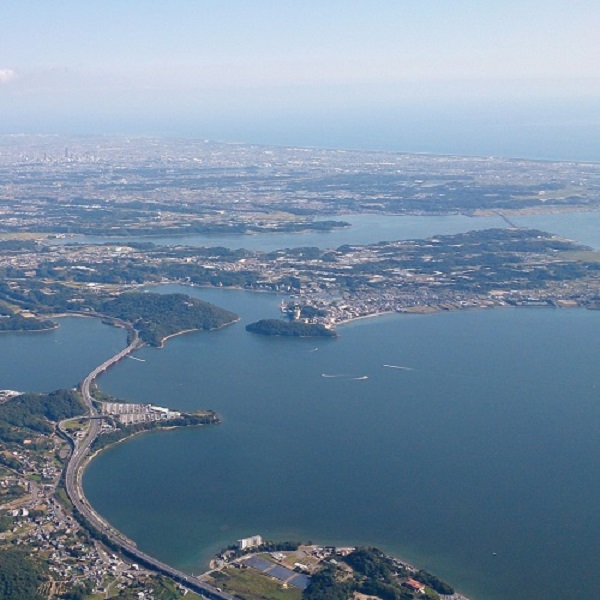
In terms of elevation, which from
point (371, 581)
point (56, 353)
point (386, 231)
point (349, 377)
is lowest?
point (56, 353)

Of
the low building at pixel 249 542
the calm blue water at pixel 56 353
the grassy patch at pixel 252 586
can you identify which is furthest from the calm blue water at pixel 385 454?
the calm blue water at pixel 56 353

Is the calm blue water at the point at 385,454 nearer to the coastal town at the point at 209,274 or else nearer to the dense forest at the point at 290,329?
the dense forest at the point at 290,329

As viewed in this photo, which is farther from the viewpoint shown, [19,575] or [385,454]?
[385,454]

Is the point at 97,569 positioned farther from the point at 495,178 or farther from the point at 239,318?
the point at 495,178

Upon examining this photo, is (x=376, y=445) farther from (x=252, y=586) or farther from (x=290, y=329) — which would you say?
(x=290, y=329)

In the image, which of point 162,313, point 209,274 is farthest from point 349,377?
point 209,274

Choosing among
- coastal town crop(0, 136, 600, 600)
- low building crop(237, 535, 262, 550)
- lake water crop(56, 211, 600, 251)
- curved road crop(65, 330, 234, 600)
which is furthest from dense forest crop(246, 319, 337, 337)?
lake water crop(56, 211, 600, 251)
